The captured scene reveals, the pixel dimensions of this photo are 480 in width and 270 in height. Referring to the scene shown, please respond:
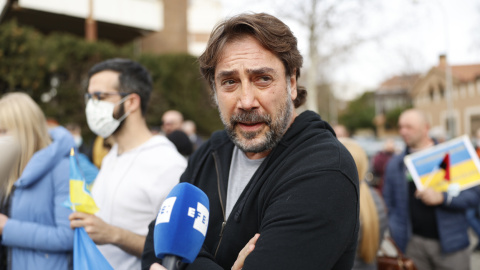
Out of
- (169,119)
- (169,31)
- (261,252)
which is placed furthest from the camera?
(169,31)

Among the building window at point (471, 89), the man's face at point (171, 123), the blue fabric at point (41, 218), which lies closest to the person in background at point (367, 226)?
the blue fabric at point (41, 218)

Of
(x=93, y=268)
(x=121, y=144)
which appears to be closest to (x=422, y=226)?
(x=121, y=144)

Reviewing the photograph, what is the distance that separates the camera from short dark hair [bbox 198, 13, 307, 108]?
174 cm

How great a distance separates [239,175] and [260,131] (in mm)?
262

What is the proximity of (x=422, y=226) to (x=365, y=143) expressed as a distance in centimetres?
1673

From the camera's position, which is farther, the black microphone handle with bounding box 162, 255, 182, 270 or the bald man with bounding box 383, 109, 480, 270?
the bald man with bounding box 383, 109, 480, 270

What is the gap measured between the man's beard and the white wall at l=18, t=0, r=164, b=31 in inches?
676

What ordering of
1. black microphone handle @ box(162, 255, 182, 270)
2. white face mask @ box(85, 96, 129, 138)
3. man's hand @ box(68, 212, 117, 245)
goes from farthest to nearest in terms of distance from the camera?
white face mask @ box(85, 96, 129, 138) → man's hand @ box(68, 212, 117, 245) → black microphone handle @ box(162, 255, 182, 270)

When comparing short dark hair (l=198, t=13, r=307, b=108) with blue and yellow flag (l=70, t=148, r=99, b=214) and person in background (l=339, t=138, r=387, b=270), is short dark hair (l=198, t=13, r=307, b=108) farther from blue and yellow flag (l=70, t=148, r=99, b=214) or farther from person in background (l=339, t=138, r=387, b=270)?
person in background (l=339, t=138, r=387, b=270)

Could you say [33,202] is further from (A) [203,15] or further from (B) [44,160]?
(A) [203,15]

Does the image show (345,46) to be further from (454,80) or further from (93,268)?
(454,80)

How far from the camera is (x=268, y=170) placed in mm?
1692

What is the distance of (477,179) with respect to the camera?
3885 mm

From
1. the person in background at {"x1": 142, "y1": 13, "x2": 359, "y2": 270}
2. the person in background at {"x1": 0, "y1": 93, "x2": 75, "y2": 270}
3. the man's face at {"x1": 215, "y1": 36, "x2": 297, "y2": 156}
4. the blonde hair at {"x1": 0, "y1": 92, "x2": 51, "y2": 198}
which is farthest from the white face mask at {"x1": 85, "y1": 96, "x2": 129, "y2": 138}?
the man's face at {"x1": 215, "y1": 36, "x2": 297, "y2": 156}
